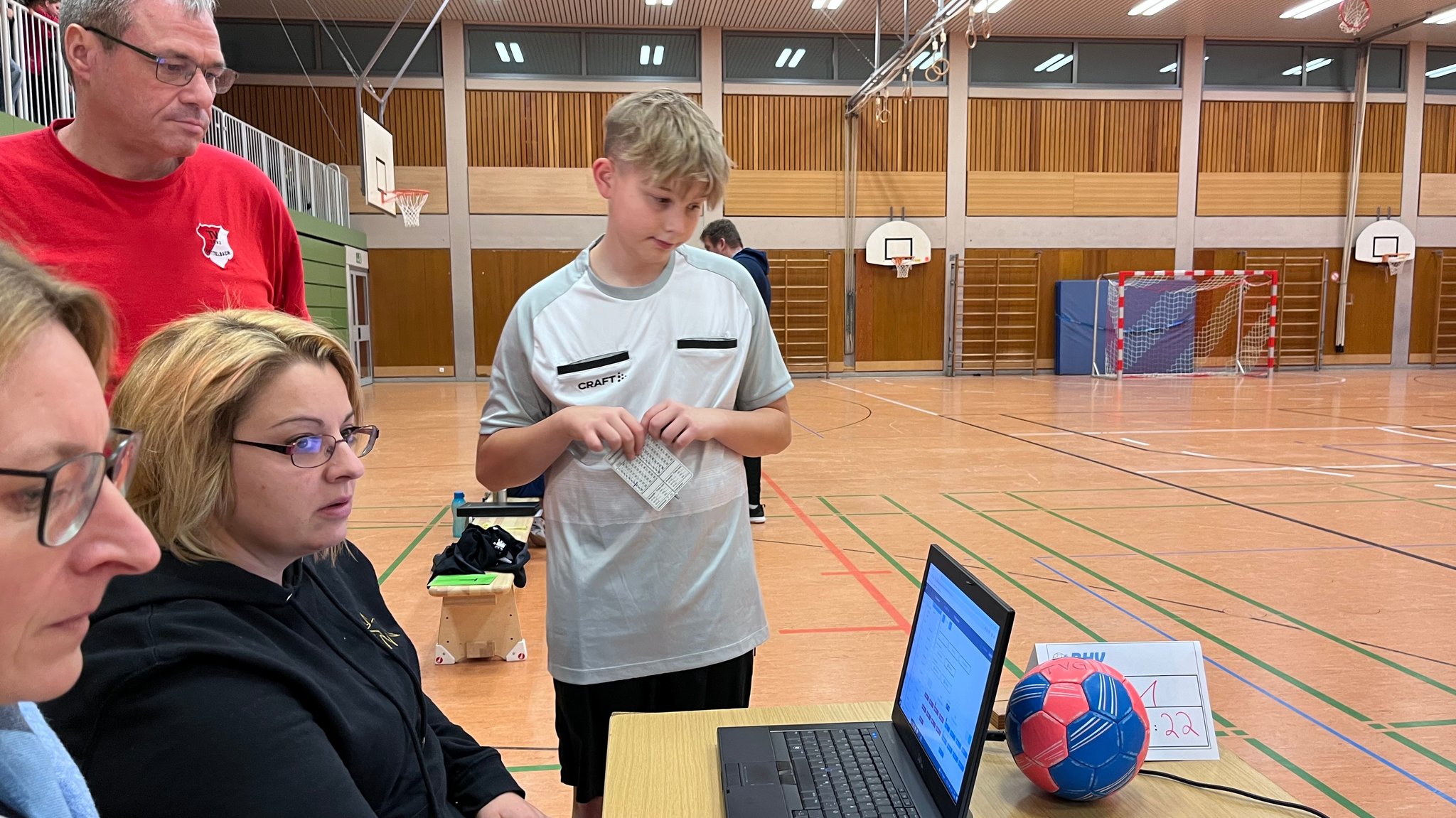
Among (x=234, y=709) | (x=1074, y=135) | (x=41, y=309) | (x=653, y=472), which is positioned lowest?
(x=234, y=709)

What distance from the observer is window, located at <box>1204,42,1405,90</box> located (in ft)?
55.2

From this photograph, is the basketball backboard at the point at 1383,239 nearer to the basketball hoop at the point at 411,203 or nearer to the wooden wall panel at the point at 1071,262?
the wooden wall panel at the point at 1071,262

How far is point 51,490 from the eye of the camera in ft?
1.86

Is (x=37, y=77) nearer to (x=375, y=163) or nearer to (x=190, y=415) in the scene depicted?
(x=375, y=163)

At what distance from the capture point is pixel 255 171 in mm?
2082

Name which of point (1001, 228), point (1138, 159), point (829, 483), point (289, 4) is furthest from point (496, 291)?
point (1138, 159)

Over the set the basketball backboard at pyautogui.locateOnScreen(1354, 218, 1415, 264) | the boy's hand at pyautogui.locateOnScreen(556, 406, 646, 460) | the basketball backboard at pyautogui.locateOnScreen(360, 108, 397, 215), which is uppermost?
the basketball backboard at pyautogui.locateOnScreen(360, 108, 397, 215)

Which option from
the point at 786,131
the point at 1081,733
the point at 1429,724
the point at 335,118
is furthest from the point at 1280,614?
the point at 335,118

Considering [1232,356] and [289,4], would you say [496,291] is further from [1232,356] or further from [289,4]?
[1232,356]

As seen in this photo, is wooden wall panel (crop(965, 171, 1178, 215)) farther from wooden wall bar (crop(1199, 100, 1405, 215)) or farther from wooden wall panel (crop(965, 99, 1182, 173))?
wooden wall bar (crop(1199, 100, 1405, 215))

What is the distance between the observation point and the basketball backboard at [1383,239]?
17.0 m

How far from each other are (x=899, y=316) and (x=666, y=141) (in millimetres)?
15796

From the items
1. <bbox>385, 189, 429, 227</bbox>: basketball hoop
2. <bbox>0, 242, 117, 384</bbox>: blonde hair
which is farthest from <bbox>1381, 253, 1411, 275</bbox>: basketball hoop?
<bbox>0, 242, 117, 384</bbox>: blonde hair

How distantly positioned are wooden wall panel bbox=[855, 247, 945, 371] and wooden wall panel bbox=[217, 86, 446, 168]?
8.11 metres
